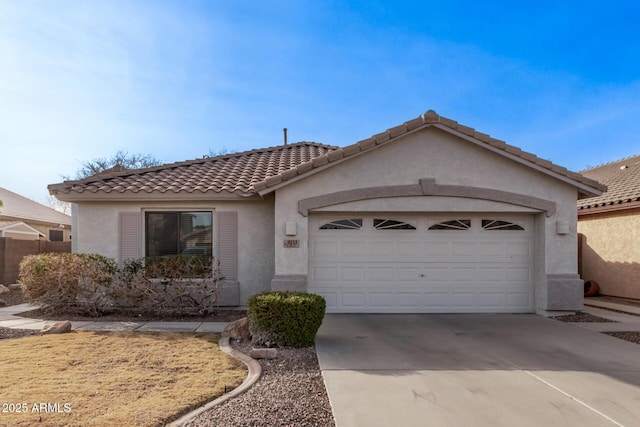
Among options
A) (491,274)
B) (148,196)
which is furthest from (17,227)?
(491,274)

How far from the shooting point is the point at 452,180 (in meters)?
9.32

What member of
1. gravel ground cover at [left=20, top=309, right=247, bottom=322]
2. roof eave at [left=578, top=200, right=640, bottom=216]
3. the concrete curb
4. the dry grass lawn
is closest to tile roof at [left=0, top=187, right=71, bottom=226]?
gravel ground cover at [left=20, top=309, right=247, bottom=322]

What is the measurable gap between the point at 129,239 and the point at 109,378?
18.6ft

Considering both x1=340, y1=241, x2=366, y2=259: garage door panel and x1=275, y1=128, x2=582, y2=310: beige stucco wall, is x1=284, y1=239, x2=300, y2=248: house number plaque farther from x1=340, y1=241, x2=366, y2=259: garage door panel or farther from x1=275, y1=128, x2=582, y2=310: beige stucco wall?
x1=340, y1=241, x2=366, y2=259: garage door panel

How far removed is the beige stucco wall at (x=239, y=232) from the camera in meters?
9.98

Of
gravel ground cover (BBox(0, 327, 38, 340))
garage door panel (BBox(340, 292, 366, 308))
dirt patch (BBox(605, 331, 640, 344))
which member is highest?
garage door panel (BBox(340, 292, 366, 308))

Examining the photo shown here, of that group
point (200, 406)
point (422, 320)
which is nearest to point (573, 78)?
point (422, 320)

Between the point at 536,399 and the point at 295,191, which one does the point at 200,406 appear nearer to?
the point at 536,399

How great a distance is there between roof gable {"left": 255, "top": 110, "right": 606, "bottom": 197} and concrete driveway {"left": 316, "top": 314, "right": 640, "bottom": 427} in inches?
137

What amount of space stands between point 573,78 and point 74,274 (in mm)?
16566

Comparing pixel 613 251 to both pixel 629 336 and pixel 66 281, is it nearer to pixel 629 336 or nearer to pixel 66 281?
pixel 629 336

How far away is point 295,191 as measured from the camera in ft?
30.3

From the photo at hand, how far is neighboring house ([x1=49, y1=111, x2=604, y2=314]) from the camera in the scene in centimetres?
919

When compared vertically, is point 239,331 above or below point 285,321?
below
